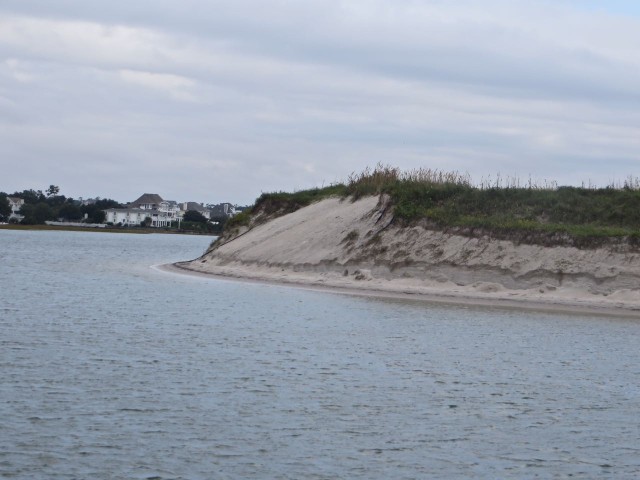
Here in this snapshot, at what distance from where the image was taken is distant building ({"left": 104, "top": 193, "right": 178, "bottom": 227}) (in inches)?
7116

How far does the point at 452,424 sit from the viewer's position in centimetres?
1362

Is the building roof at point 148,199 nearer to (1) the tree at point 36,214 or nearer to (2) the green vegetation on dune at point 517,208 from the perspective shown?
(1) the tree at point 36,214

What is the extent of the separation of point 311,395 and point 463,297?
722 inches

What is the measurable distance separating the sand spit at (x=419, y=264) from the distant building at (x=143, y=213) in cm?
13681

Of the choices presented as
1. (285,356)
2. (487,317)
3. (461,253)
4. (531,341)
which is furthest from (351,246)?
(285,356)

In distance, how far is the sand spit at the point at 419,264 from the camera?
105 feet

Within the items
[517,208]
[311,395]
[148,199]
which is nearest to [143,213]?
[148,199]

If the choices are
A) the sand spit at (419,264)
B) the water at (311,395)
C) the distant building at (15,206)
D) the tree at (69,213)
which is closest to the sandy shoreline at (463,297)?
the sand spit at (419,264)

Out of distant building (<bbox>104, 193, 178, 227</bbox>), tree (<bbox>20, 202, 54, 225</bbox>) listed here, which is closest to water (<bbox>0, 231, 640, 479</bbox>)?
tree (<bbox>20, 202, 54, 225</bbox>)

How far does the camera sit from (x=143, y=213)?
187000 mm

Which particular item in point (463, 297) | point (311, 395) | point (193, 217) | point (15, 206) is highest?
point (15, 206)

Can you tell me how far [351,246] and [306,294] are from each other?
6.19 metres

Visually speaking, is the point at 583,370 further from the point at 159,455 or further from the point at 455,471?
the point at 159,455

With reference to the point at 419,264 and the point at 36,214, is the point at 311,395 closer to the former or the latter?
the point at 419,264
